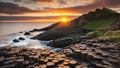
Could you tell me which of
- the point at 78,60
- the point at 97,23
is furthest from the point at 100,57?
the point at 97,23

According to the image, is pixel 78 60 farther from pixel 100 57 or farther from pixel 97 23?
pixel 97 23

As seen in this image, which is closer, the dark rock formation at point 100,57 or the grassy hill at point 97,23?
the dark rock formation at point 100,57

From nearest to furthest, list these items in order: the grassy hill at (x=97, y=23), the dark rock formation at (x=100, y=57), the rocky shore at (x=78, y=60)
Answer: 1. the dark rock formation at (x=100, y=57)
2. the rocky shore at (x=78, y=60)
3. the grassy hill at (x=97, y=23)

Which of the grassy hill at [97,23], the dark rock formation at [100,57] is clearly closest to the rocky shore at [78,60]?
the dark rock formation at [100,57]

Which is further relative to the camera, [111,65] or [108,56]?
[108,56]

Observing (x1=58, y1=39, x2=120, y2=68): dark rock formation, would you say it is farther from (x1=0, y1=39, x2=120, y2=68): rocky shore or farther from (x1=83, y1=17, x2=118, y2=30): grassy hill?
(x1=83, y1=17, x2=118, y2=30): grassy hill

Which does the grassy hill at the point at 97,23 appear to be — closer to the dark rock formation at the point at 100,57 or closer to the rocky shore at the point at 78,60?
the dark rock formation at the point at 100,57

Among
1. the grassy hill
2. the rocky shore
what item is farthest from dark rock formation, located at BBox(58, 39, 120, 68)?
the grassy hill

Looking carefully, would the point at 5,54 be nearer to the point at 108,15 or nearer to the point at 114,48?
the point at 114,48

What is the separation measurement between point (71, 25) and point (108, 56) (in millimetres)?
38970

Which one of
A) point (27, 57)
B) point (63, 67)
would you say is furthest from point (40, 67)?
point (27, 57)

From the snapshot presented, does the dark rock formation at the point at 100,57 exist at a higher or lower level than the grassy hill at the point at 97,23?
lower

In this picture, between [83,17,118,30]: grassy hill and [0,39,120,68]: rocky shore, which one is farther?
[83,17,118,30]: grassy hill

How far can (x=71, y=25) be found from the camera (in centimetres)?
5584
